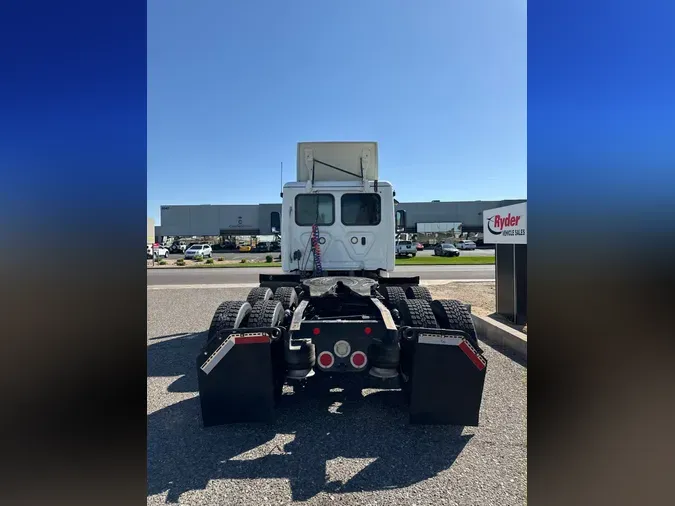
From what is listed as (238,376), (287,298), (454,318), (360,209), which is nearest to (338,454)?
(238,376)

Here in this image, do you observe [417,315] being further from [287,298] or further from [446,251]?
[446,251]

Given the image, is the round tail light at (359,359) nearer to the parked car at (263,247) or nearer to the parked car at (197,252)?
the parked car at (197,252)

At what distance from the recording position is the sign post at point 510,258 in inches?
282

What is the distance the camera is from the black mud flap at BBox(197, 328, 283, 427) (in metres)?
3.06

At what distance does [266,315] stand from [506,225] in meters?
6.02

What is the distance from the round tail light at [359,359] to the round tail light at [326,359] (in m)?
0.18

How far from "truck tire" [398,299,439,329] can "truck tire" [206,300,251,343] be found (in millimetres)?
1600

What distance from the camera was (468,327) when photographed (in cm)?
352

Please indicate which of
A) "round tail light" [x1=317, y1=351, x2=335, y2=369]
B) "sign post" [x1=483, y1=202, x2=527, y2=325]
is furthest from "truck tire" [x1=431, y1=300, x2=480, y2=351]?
"sign post" [x1=483, y1=202, x2=527, y2=325]

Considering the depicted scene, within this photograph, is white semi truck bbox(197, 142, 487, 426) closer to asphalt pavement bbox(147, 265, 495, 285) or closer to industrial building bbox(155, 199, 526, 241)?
asphalt pavement bbox(147, 265, 495, 285)

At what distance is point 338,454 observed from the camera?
2900mm
